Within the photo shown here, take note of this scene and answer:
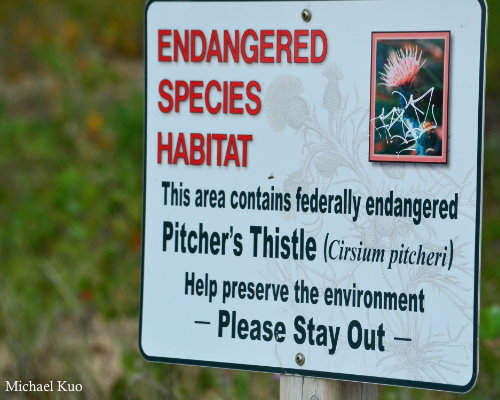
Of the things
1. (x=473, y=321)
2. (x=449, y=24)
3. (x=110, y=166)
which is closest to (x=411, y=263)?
(x=473, y=321)

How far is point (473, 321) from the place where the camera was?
4.62ft

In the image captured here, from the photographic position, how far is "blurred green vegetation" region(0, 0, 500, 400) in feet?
9.44

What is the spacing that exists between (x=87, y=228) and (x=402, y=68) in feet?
10.8

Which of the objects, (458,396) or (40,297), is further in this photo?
(40,297)

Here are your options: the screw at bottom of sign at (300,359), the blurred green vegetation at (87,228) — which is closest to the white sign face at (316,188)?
the screw at bottom of sign at (300,359)

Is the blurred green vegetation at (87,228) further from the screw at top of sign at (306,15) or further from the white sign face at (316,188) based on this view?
the screw at top of sign at (306,15)

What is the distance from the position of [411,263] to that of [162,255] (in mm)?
603

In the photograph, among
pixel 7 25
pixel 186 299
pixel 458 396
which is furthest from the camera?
pixel 7 25

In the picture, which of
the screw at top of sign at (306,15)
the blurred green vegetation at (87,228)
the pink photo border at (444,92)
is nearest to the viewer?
the pink photo border at (444,92)

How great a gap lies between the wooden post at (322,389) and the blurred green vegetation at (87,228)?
830 millimetres

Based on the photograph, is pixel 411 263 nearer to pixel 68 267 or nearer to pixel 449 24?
pixel 449 24

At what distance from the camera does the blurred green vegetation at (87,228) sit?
2877 millimetres

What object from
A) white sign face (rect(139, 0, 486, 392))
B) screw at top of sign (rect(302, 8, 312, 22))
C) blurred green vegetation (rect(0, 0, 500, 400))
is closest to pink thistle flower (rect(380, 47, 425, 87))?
white sign face (rect(139, 0, 486, 392))

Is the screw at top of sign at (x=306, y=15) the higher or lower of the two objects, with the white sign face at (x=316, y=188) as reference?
Answer: higher
